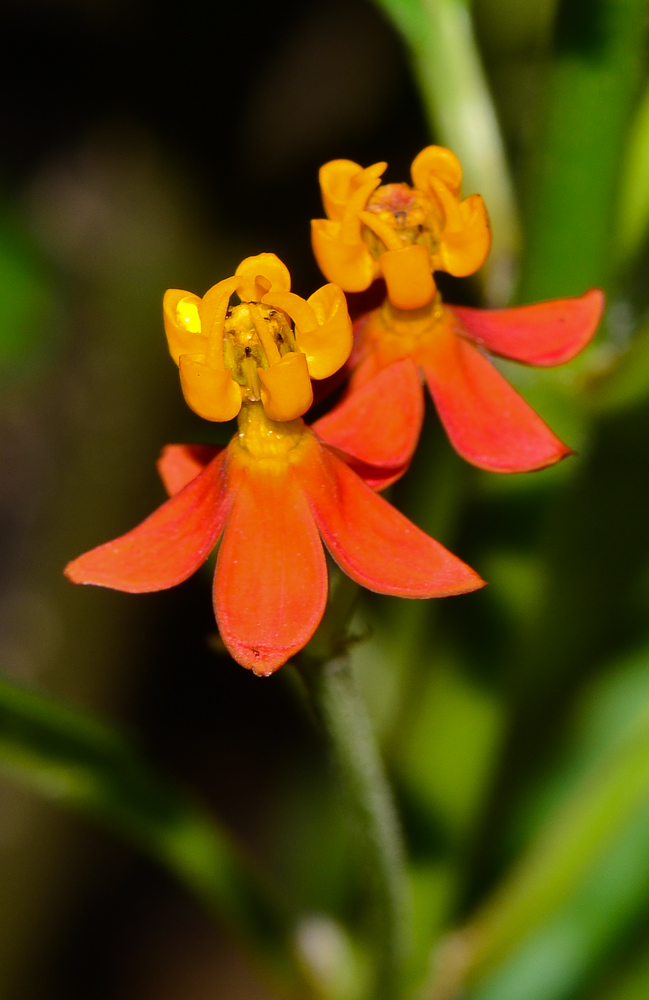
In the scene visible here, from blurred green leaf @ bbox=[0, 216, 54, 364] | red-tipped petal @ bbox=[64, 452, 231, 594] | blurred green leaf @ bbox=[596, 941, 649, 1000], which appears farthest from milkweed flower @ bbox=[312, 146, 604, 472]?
blurred green leaf @ bbox=[0, 216, 54, 364]

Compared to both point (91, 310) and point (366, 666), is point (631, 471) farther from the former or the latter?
point (91, 310)

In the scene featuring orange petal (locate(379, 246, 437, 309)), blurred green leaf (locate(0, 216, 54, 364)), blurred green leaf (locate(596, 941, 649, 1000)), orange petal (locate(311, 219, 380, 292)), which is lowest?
blurred green leaf (locate(596, 941, 649, 1000))

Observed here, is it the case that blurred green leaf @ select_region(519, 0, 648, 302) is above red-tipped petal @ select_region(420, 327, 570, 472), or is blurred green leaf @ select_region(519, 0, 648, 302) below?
above

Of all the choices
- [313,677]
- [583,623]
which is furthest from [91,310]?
[313,677]

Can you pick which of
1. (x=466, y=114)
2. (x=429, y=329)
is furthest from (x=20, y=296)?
(x=429, y=329)

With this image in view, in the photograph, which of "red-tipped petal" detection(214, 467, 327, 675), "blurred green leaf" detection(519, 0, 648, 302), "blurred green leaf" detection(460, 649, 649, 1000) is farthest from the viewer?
"blurred green leaf" detection(460, 649, 649, 1000)

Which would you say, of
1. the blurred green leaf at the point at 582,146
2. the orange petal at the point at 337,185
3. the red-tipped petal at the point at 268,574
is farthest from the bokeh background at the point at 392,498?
the orange petal at the point at 337,185

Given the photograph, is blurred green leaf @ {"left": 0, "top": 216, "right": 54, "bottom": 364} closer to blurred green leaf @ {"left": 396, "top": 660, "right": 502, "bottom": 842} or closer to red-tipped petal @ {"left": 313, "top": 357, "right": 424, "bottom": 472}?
blurred green leaf @ {"left": 396, "top": 660, "right": 502, "bottom": 842}

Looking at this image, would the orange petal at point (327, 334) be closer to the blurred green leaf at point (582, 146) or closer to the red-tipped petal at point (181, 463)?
the red-tipped petal at point (181, 463)
